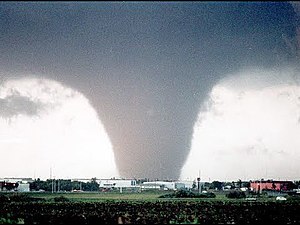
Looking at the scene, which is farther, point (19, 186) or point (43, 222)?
point (19, 186)

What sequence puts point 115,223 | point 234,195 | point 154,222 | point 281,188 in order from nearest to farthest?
point 115,223
point 154,222
point 234,195
point 281,188

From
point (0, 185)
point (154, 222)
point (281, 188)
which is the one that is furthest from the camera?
point (281, 188)

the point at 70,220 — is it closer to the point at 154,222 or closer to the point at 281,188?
the point at 154,222

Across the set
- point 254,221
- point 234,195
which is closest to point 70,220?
point 254,221

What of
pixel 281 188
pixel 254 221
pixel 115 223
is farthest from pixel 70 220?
pixel 281 188

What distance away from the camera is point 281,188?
17150 cm

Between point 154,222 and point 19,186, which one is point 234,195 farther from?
point 19,186

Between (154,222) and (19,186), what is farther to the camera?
(19,186)

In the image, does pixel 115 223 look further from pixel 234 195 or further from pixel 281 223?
pixel 234 195

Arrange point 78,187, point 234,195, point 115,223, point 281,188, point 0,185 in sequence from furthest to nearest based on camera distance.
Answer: point 78,187
point 281,188
point 0,185
point 234,195
point 115,223

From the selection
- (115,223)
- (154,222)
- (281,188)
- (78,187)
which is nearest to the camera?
(115,223)

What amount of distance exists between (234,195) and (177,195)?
14955 mm

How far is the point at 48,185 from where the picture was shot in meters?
175

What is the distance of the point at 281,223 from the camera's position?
37250 mm
